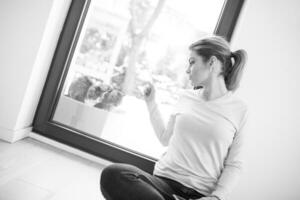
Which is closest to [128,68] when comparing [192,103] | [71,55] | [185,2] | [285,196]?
[71,55]

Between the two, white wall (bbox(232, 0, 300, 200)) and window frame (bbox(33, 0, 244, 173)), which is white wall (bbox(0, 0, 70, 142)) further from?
white wall (bbox(232, 0, 300, 200))

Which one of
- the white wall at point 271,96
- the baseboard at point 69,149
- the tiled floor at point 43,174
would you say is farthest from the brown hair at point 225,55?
the baseboard at point 69,149

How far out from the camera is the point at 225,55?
4.47ft

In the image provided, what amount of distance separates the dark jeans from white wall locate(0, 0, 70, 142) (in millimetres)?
992

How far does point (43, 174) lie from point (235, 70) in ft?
3.84

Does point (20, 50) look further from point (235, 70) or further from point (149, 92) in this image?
point (235, 70)

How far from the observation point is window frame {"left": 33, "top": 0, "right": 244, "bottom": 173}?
204 centimetres

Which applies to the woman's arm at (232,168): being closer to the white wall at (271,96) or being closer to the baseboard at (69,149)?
the white wall at (271,96)

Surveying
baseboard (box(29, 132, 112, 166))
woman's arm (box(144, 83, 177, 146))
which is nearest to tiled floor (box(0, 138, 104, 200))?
baseboard (box(29, 132, 112, 166))

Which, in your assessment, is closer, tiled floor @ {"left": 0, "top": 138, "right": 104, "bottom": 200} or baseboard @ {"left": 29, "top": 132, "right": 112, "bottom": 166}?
tiled floor @ {"left": 0, "top": 138, "right": 104, "bottom": 200}

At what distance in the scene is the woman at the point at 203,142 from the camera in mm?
1211

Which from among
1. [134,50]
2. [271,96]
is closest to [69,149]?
[134,50]

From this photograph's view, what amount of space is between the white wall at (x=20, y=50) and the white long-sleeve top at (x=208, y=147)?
3.08 ft

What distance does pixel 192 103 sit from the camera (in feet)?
4.63
